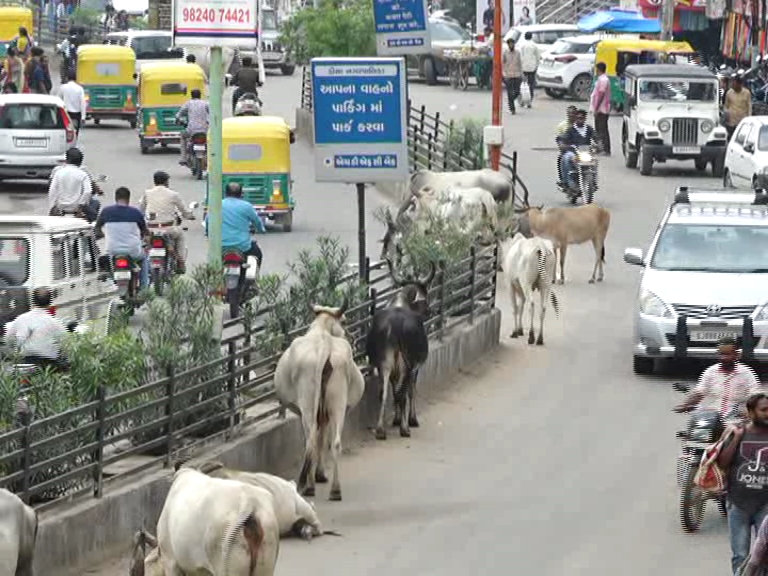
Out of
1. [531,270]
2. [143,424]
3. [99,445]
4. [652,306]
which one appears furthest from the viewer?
[531,270]

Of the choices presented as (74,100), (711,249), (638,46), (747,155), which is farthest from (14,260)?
(638,46)

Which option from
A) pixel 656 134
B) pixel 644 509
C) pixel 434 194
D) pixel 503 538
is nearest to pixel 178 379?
pixel 503 538

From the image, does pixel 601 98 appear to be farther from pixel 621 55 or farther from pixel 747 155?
pixel 621 55

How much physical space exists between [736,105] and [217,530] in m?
34.1

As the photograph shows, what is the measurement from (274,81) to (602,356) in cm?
3864

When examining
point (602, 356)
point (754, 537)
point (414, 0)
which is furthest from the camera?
point (414, 0)

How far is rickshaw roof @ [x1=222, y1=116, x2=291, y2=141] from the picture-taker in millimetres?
32781

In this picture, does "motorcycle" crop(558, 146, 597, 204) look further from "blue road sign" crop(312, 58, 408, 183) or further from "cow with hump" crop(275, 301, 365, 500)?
"cow with hump" crop(275, 301, 365, 500)

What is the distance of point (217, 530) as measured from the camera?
1178 centimetres

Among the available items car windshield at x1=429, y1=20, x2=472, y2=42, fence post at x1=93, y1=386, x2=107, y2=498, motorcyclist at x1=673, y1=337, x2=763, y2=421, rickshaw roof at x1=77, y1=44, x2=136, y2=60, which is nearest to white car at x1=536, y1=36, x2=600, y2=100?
car windshield at x1=429, y1=20, x2=472, y2=42

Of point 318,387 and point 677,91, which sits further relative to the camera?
point 677,91

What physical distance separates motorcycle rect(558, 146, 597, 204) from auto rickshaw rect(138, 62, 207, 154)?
8.73 meters

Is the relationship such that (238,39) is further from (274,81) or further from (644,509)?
(274,81)

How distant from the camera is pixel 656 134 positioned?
41.6 meters
